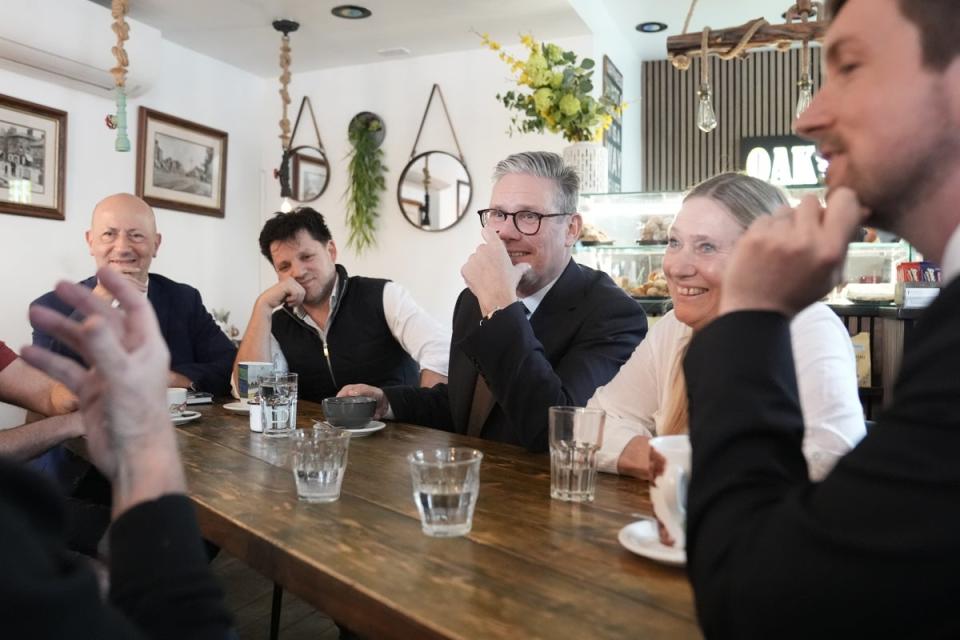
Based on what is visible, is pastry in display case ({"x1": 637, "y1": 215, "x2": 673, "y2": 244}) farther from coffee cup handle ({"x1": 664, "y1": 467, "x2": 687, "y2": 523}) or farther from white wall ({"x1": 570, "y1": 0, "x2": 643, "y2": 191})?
coffee cup handle ({"x1": 664, "y1": 467, "x2": 687, "y2": 523})

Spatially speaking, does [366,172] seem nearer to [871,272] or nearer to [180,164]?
[180,164]

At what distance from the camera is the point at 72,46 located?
3891 mm

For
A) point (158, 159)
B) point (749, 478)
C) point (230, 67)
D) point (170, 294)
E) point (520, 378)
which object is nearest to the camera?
point (749, 478)

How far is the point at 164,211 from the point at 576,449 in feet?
13.9

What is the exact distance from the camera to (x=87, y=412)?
0.74 meters

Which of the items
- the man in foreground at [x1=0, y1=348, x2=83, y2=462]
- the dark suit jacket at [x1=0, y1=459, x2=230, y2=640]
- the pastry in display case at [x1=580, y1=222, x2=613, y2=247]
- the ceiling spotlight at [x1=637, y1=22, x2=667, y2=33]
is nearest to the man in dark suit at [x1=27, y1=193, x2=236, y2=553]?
the man in foreground at [x1=0, y1=348, x2=83, y2=462]

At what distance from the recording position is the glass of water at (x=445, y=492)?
1059 millimetres

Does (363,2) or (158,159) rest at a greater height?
(363,2)

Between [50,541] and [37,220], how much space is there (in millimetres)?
4085

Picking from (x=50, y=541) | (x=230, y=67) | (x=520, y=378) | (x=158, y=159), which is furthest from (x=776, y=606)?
(x=230, y=67)

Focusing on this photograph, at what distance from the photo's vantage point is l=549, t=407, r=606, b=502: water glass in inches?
49.0

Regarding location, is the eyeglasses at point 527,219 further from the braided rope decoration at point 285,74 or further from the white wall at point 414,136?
the braided rope decoration at point 285,74

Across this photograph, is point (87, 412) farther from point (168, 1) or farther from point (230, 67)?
point (230, 67)

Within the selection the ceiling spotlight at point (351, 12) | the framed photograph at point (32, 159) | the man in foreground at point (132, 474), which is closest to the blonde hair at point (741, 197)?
the man in foreground at point (132, 474)
